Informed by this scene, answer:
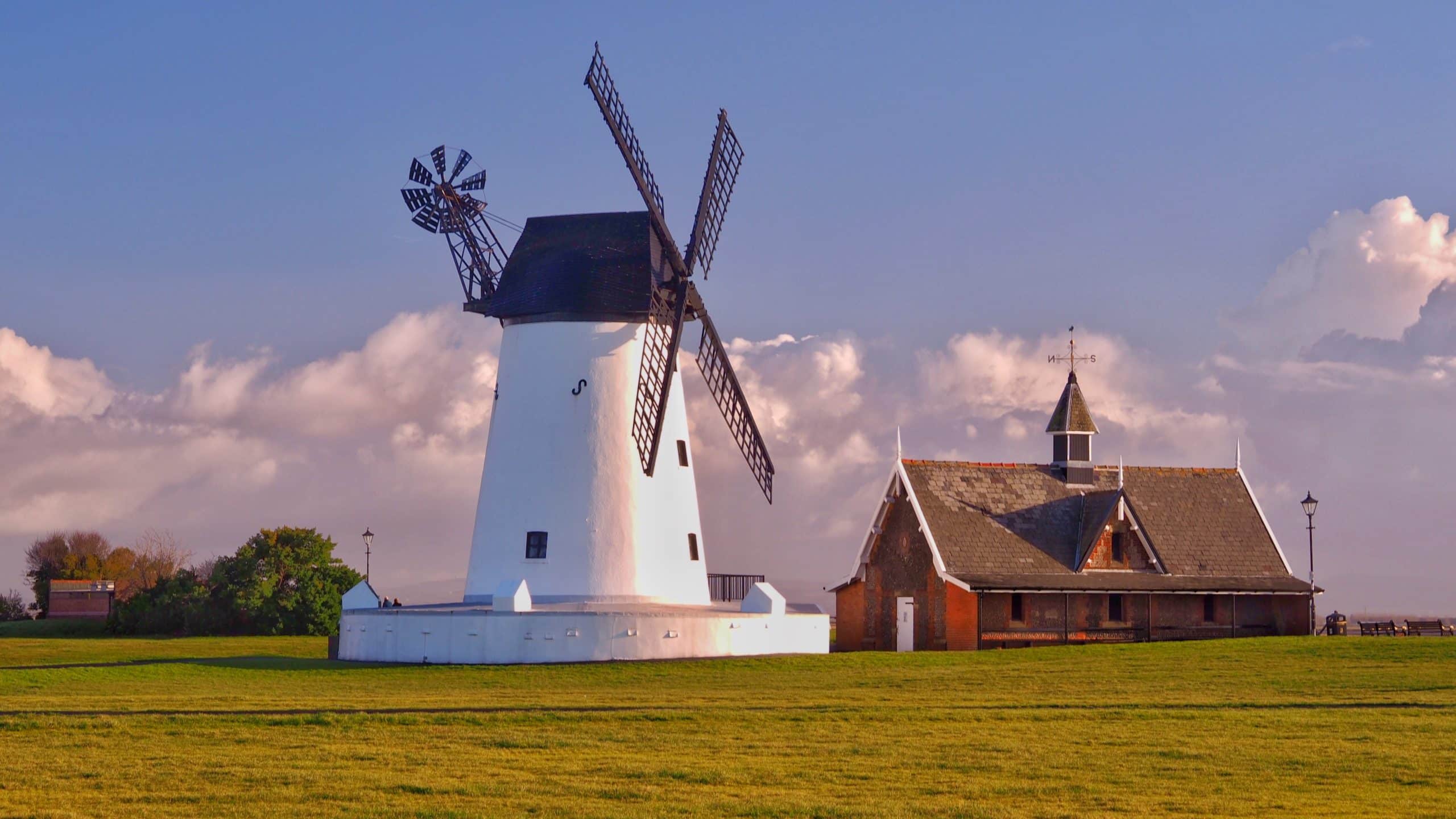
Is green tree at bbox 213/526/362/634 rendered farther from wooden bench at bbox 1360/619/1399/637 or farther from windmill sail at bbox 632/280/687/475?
wooden bench at bbox 1360/619/1399/637

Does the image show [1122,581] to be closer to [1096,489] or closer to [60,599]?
[1096,489]

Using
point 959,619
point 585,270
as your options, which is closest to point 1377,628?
point 959,619

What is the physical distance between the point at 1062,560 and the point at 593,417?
47.0ft

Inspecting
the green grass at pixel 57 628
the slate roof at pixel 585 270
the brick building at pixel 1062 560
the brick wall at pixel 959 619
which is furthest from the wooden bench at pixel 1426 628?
the green grass at pixel 57 628

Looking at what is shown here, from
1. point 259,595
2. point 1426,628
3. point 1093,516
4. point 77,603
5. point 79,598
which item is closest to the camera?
point 1093,516

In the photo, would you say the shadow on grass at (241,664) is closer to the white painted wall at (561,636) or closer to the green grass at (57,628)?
the white painted wall at (561,636)

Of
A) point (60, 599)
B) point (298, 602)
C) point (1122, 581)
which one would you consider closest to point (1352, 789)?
point (1122, 581)

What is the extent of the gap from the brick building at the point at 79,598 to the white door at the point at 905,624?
133ft

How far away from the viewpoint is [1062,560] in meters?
45.7

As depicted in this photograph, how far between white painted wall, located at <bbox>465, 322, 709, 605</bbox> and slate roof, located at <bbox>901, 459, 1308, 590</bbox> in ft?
28.5

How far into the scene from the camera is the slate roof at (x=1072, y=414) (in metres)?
48.6

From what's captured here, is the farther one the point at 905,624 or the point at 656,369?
the point at 905,624

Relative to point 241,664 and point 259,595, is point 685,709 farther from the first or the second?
point 259,595

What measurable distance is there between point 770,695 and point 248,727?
31.9 ft
